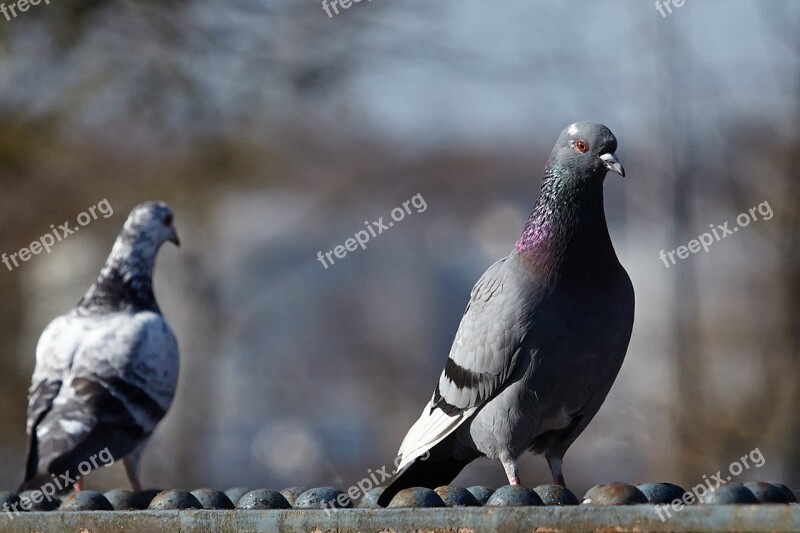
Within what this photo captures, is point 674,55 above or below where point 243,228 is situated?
below

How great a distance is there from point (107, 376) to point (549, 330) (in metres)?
3.13

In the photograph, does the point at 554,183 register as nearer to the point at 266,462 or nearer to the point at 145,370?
the point at 145,370

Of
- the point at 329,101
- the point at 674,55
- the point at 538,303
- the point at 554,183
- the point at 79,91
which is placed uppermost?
the point at 79,91

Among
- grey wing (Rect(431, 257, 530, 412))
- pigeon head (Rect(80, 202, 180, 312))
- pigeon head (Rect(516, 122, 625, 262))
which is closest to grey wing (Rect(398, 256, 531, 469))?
grey wing (Rect(431, 257, 530, 412))

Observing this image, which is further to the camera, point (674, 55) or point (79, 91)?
point (674, 55)

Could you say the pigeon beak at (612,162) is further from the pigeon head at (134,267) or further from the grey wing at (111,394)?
the pigeon head at (134,267)

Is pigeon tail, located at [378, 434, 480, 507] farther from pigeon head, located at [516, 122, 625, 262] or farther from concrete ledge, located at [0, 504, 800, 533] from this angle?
concrete ledge, located at [0, 504, 800, 533]

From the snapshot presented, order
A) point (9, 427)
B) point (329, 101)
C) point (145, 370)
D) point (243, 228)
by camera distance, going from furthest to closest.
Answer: point (243, 228) → point (9, 427) → point (329, 101) → point (145, 370)

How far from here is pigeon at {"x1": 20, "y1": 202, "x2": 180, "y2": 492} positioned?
18.3 ft

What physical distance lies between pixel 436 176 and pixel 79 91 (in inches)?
489

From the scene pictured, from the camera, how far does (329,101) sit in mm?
9539

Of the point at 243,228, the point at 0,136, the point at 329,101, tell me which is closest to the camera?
the point at 0,136

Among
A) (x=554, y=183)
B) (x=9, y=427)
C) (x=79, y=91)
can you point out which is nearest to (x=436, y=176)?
(x=9, y=427)

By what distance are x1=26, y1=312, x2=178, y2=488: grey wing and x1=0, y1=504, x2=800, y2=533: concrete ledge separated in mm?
2514
